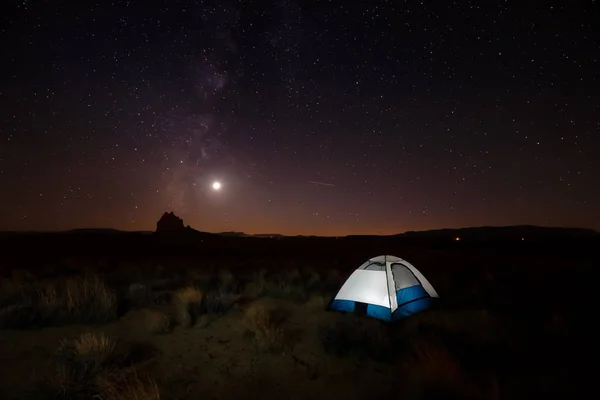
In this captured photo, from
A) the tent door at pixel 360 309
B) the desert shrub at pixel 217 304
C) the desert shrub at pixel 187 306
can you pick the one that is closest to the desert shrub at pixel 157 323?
the desert shrub at pixel 187 306

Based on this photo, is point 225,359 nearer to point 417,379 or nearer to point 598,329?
point 417,379

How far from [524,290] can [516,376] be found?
9308 millimetres

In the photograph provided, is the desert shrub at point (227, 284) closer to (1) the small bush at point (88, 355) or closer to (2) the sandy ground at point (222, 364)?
(2) the sandy ground at point (222, 364)

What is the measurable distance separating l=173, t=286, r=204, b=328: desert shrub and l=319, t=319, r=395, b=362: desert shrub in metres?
3.39

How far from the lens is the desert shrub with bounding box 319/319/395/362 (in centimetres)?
663

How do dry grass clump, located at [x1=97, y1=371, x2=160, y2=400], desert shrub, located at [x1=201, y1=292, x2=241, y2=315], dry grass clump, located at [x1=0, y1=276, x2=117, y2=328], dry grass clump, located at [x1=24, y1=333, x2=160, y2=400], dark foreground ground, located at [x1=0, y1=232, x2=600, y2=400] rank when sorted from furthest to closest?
desert shrub, located at [x1=201, y1=292, x2=241, y2=315]
dry grass clump, located at [x1=0, y1=276, x2=117, y2=328]
dark foreground ground, located at [x1=0, y1=232, x2=600, y2=400]
dry grass clump, located at [x1=24, y1=333, x2=160, y2=400]
dry grass clump, located at [x1=97, y1=371, x2=160, y2=400]

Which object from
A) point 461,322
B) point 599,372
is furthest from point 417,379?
point 461,322

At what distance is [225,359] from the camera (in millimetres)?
6527

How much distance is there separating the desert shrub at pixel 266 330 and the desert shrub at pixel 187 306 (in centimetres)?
148

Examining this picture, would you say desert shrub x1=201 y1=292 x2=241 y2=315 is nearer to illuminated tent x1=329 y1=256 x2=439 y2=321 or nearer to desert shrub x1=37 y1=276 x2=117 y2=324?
desert shrub x1=37 y1=276 x2=117 y2=324

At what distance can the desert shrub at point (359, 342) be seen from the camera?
6.63m

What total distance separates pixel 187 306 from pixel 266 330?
304cm

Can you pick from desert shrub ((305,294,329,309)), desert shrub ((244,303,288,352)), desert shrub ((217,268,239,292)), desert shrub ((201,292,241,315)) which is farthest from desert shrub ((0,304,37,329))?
desert shrub ((305,294,329,309))

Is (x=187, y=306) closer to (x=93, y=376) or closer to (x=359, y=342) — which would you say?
(x=93, y=376)
